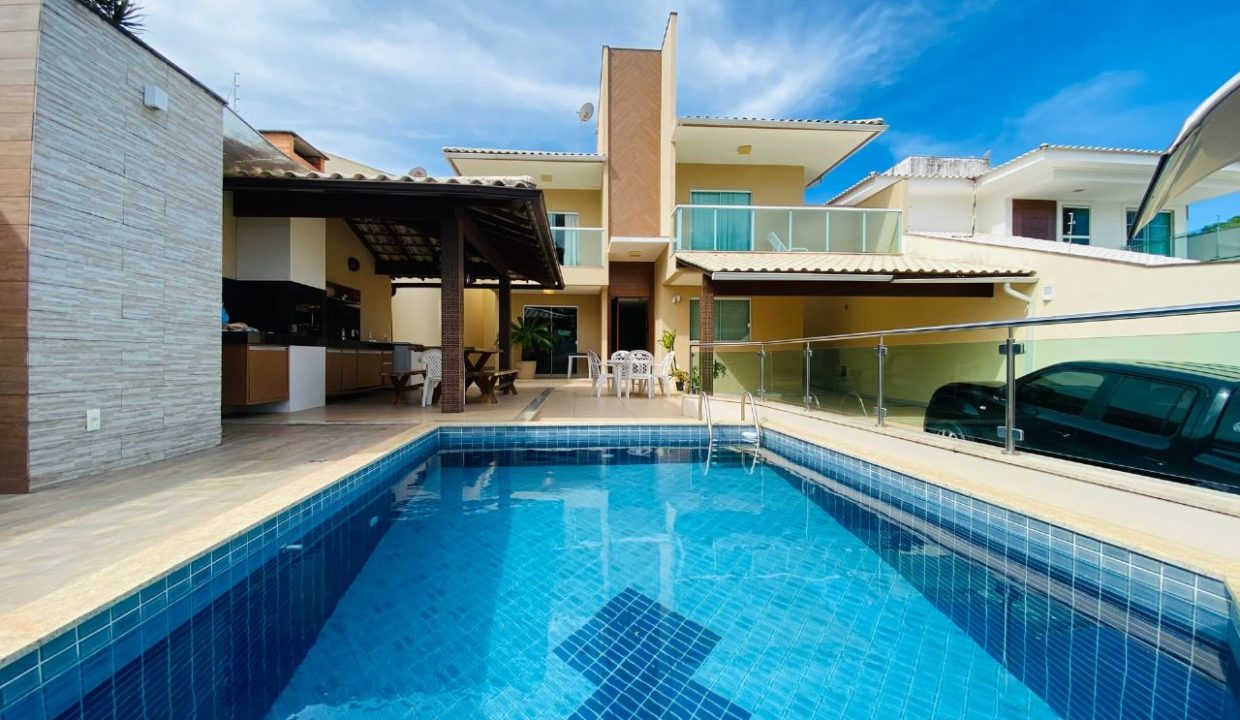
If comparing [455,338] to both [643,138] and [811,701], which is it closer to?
[811,701]

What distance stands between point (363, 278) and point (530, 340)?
467 cm

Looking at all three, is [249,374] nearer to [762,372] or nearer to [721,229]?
[762,372]

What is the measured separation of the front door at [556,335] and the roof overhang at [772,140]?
5376mm

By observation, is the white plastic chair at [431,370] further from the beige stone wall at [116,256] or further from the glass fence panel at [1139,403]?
the glass fence panel at [1139,403]

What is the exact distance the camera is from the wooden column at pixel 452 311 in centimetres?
672

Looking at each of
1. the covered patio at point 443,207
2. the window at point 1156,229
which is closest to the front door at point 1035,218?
the window at point 1156,229

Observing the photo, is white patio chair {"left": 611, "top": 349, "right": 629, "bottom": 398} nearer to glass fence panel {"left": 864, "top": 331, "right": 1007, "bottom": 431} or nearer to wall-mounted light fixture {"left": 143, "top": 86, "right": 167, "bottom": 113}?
glass fence panel {"left": 864, "top": 331, "right": 1007, "bottom": 431}

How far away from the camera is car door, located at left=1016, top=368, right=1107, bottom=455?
366 cm

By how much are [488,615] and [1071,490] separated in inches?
142

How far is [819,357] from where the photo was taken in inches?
258

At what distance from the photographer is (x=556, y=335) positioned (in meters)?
15.0

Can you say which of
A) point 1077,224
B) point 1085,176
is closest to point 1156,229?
point 1077,224

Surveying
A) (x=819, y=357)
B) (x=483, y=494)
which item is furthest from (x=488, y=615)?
(x=819, y=357)

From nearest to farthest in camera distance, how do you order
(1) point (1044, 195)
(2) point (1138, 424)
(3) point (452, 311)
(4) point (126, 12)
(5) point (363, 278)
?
(2) point (1138, 424) < (3) point (452, 311) < (4) point (126, 12) < (5) point (363, 278) < (1) point (1044, 195)
